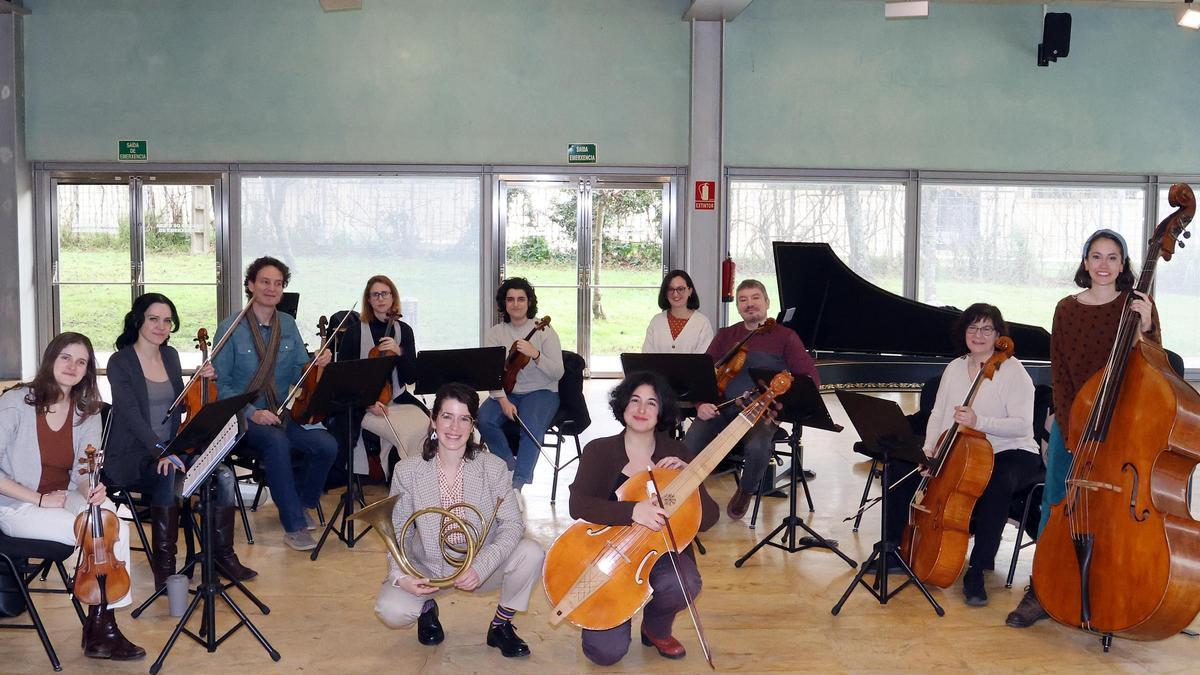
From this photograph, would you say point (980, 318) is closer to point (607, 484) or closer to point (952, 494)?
point (952, 494)

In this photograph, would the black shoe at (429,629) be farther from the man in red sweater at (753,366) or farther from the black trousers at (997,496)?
the man in red sweater at (753,366)

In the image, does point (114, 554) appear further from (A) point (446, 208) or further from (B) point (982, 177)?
(B) point (982, 177)

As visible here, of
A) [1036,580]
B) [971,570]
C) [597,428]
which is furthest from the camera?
[597,428]

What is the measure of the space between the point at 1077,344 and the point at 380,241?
7794 millimetres

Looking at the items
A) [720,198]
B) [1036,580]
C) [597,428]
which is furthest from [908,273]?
[1036,580]

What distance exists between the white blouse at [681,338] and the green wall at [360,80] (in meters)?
4.51

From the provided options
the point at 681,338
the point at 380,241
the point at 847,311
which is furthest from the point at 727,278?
the point at 681,338

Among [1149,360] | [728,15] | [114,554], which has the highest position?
[728,15]

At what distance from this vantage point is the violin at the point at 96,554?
339 centimetres

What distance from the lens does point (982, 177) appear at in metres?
10.8

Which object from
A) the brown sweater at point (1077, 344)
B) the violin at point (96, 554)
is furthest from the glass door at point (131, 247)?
the brown sweater at point (1077, 344)

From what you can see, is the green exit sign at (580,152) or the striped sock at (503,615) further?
the green exit sign at (580,152)

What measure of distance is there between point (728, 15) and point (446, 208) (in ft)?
10.7

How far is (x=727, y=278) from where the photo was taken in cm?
1036
